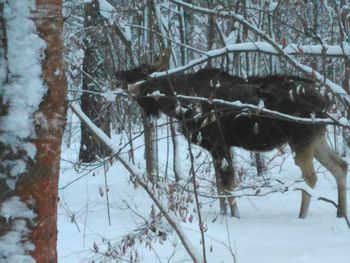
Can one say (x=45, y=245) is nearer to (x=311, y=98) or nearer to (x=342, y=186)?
(x=311, y=98)

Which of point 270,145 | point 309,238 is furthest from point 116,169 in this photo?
point 309,238

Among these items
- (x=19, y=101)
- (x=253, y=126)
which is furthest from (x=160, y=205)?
(x=253, y=126)

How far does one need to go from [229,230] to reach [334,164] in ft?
6.46

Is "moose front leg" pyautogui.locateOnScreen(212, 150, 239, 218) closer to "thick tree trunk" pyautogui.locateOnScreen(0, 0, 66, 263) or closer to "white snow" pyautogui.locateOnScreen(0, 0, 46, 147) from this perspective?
"thick tree trunk" pyautogui.locateOnScreen(0, 0, 66, 263)

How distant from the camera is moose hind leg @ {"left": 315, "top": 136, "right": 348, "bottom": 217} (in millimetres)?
7539

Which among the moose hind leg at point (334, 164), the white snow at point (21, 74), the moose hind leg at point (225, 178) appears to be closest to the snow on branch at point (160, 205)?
the white snow at point (21, 74)

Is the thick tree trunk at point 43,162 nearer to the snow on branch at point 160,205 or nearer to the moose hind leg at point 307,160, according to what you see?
the snow on branch at point 160,205

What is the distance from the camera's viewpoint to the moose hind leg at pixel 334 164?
297 inches

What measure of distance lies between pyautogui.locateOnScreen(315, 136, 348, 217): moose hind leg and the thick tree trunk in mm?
5638

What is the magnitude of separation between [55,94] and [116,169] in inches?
365

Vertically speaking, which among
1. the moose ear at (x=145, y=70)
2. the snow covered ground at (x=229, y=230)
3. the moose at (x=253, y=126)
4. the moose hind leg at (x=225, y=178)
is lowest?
the snow covered ground at (x=229, y=230)

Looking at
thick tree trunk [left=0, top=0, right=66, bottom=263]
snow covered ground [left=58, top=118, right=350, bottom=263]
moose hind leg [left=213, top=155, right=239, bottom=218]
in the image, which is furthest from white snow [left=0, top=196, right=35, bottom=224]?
moose hind leg [left=213, top=155, right=239, bottom=218]

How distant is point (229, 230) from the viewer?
21.8ft

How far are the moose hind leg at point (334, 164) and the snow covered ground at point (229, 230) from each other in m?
0.29
